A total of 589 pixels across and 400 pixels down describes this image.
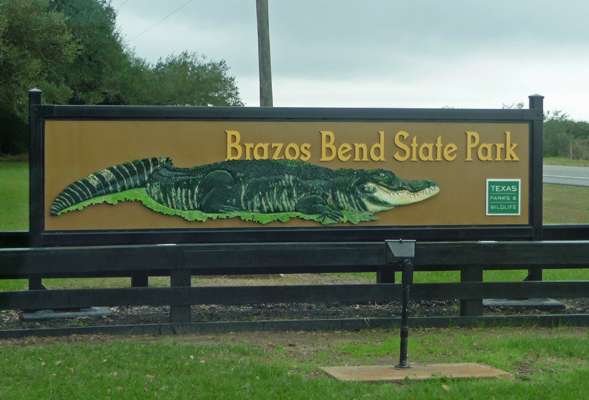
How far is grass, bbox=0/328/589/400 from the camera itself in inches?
197

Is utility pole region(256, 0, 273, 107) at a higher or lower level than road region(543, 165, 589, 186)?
higher

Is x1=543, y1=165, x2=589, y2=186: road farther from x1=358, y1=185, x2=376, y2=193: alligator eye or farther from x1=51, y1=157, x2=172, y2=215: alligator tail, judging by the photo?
x1=51, y1=157, x2=172, y2=215: alligator tail

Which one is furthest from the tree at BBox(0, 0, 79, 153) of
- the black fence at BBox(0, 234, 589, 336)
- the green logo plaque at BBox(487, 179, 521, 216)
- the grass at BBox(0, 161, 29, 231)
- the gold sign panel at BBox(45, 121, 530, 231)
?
the green logo plaque at BBox(487, 179, 521, 216)

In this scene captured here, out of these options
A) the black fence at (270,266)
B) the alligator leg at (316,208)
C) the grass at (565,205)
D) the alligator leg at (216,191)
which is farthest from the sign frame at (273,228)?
the grass at (565,205)

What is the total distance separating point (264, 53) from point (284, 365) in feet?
24.0

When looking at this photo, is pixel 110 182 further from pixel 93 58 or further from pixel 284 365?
pixel 93 58

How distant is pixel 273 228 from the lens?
27.1 ft

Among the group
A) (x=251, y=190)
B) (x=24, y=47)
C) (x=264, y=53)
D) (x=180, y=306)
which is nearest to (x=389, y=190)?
(x=251, y=190)

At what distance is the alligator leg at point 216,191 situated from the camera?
8.17 meters

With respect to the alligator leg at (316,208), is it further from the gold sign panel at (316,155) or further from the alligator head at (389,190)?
the alligator head at (389,190)

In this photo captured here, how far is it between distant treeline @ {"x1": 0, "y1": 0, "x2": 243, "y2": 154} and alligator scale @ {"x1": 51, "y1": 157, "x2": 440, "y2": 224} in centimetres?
1758

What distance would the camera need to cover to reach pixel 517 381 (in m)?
5.43

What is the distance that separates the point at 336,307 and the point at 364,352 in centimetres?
260

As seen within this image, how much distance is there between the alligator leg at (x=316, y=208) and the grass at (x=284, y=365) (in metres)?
1.83
